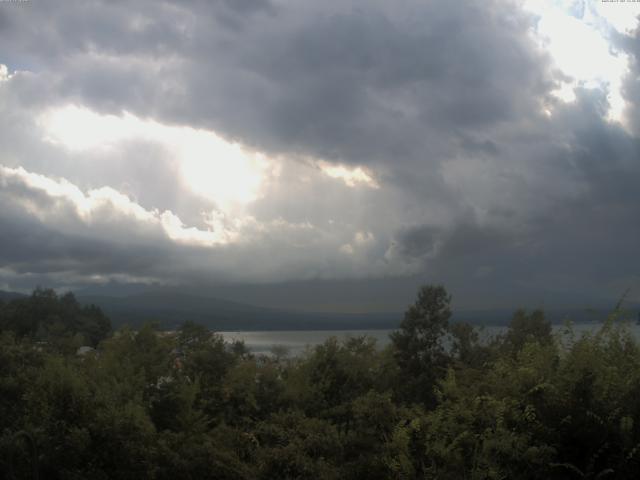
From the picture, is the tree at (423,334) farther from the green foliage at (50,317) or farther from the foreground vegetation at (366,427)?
the green foliage at (50,317)

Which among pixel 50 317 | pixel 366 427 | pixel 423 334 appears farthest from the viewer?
pixel 50 317

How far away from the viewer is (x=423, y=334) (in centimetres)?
2705

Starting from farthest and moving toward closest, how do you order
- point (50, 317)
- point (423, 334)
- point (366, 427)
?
point (50, 317) → point (423, 334) → point (366, 427)

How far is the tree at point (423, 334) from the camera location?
2638cm

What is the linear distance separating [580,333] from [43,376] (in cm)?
892

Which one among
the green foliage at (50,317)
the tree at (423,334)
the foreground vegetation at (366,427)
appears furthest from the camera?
the green foliage at (50,317)

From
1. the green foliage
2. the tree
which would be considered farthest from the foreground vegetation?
the green foliage

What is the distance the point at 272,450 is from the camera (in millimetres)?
9641

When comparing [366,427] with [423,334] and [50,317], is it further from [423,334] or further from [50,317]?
[50,317]

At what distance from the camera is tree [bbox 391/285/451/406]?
2638 centimetres

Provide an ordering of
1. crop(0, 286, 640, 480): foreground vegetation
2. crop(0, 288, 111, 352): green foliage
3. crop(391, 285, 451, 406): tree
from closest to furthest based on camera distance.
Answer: crop(0, 286, 640, 480): foreground vegetation
crop(391, 285, 451, 406): tree
crop(0, 288, 111, 352): green foliage

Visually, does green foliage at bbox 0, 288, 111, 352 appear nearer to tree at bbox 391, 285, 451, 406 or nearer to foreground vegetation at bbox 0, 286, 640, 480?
tree at bbox 391, 285, 451, 406

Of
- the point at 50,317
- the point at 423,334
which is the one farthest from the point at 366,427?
the point at 50,317

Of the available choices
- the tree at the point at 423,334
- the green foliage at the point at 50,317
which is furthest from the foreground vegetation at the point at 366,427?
the green foliage at the point at 50,317
